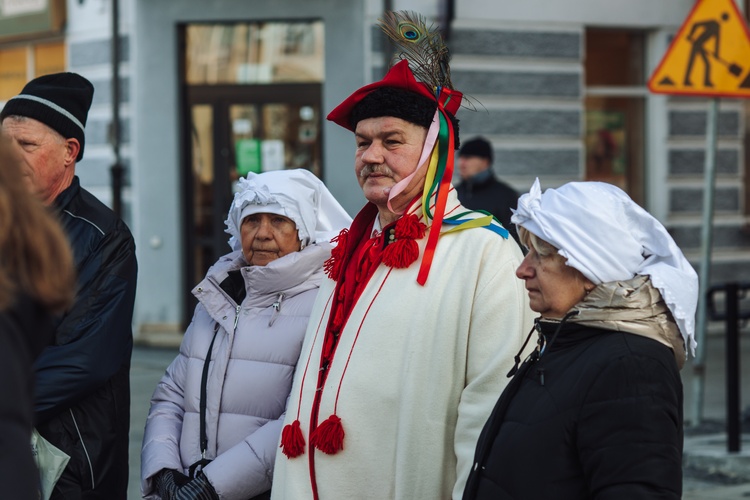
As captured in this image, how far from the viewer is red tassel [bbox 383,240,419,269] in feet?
10.6

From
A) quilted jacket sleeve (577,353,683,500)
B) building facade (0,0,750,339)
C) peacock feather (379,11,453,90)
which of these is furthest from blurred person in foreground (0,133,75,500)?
building facade (0,0,750,339)

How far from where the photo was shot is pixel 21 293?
5.76 ft

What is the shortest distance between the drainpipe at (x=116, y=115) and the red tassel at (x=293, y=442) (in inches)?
352

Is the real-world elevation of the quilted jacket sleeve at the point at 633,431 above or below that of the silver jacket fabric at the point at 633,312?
below

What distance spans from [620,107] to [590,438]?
1104 cm

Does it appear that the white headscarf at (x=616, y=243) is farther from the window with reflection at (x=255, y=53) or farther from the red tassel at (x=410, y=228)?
the window with reflection at (x=255, y=53)

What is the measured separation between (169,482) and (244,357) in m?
0.44

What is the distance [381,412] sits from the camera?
316 centimetres

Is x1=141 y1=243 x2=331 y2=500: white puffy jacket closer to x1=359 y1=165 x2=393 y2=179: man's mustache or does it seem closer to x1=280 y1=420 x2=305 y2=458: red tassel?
x1=280 y1=420 x2=305 y2=458: red tassel

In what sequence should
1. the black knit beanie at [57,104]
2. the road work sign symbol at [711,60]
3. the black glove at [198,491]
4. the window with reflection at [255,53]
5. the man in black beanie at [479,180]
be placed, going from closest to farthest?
the black glove at [198,491] < the black knit beanie at [57,104] < the road work sign symbol at [711,60] < the man in black beanie at [479,180] < the window with reflection at [255,53]

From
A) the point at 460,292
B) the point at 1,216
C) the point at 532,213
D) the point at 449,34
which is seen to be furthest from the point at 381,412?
the point at 449,34

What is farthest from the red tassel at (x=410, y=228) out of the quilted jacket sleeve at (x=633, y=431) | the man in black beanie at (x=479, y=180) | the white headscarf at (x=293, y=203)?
the man in black beanie at (x=479, y=180)

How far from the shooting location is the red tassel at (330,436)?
316 centimetres

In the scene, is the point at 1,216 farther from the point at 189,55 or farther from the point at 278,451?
the point at 189,55
